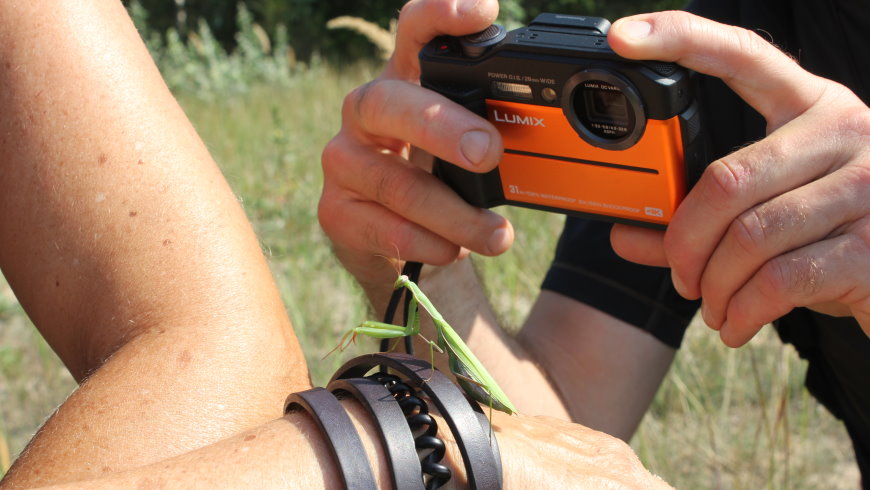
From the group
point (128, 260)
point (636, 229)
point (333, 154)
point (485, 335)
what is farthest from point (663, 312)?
point (128, 260)

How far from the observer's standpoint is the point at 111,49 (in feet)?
3.10

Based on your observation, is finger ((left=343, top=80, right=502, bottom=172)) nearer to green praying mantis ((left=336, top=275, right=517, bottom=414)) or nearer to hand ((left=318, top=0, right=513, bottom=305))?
hand ((left=318, top=0, right=513, bottom=305))

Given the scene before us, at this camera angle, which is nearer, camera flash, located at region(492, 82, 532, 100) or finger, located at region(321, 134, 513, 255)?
camera flash, located at region(492, 82, 532, 100)

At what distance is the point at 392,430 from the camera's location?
2.30ft

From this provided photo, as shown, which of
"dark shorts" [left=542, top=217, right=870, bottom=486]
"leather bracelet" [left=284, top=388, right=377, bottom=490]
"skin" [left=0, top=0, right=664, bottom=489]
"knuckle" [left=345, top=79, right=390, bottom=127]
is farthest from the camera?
"dark shorts" [left=542, top=217, right=870, bottom=486]

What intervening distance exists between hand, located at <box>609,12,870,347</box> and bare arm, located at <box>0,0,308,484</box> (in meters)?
0.50

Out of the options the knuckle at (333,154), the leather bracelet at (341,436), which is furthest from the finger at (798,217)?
the knuckle at (333,154)

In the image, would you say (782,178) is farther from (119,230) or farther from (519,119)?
(119,230)

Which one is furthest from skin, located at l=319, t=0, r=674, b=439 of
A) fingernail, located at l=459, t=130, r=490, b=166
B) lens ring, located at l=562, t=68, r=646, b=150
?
lens ring, located at l=562, t=68, r=646, b=150

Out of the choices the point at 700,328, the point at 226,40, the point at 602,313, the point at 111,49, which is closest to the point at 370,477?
the point at 111,49

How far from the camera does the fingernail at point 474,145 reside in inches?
38.7

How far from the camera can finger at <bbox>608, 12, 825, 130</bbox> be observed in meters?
0.85

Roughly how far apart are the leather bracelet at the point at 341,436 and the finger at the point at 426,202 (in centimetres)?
43

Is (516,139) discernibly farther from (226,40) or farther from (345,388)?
(226,40)
